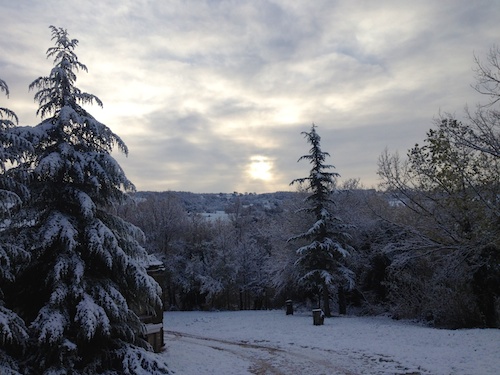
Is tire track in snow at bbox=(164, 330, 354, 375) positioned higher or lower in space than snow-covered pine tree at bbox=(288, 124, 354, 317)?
lower

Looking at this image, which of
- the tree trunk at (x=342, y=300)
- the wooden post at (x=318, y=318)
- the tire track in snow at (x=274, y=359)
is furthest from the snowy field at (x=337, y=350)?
the tree trunk at (x=342, y=300)

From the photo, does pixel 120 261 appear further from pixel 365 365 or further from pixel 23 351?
pixel 365 365

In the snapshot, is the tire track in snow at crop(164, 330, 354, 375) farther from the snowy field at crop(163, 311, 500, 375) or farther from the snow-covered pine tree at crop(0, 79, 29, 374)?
the snow-covered pine tree at crop(0, 79, 29, 374)

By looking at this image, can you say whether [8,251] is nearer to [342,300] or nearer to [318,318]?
[318,318]

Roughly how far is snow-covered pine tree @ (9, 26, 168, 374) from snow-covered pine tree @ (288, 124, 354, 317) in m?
15.1

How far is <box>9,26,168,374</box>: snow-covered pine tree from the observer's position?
33.0 ft

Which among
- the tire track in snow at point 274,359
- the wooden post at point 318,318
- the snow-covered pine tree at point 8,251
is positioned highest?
the snow-covered pine tree at point 8,251

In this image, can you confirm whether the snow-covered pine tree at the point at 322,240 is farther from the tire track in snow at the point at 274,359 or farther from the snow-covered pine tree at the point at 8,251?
the snow-covered pine tree at the point at 8,251

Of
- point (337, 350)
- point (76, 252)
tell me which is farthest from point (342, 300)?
point (76, 252)

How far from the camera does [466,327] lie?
20.0 meters

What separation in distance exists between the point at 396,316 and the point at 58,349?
2041 centimetres

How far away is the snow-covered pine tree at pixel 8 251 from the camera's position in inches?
354

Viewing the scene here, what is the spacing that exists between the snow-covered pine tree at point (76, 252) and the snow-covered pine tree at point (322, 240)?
15.1m

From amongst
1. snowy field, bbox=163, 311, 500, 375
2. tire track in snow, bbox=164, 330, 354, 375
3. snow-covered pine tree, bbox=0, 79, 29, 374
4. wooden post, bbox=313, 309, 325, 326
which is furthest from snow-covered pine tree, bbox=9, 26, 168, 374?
wooden post, bbox=313, 309, 325, 326
